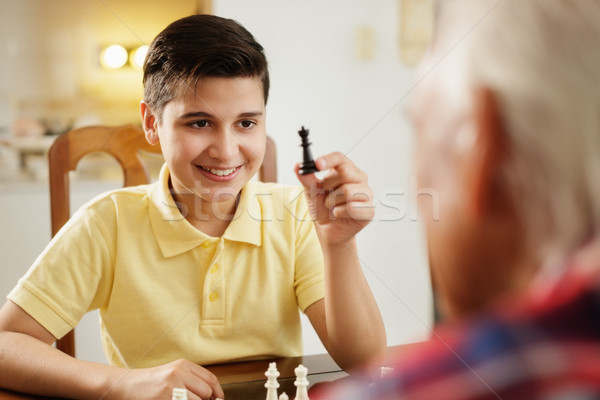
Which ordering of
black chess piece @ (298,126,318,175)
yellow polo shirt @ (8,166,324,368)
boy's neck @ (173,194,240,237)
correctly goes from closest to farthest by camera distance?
black chess piece @ (298,126,318,175)
yellow polo shirt @ (8,166,324,368)
boy's neck @ (173,194,240,237)

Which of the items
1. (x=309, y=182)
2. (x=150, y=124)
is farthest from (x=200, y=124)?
(x=309, y=182)

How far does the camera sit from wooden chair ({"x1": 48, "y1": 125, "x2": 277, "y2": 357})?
1356 mm

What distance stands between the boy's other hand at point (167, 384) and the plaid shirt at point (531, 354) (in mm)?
639

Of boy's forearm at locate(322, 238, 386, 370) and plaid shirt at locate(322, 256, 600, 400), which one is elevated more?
boy's forearm at locate(322, 238, 386, 370)

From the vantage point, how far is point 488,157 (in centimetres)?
22

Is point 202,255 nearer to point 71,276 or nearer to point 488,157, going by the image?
point 71,276

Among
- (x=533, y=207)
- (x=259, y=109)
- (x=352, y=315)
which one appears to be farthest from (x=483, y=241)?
(x=259, y=109)

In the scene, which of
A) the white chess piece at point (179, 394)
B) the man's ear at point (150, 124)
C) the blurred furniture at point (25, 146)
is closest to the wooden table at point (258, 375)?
the white chess piece at point (179, 394)

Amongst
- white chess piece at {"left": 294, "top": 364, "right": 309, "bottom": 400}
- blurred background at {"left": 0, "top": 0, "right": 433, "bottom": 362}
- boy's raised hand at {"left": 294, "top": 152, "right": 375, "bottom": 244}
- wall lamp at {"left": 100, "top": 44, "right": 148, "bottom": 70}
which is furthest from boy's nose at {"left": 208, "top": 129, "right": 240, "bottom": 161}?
wall lamp at {"left": 100, "top": 44, "right": 148, "bottom": 70}

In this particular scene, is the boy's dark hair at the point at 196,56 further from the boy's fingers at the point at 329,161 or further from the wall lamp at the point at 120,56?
the wall lamp at the point at 120,56

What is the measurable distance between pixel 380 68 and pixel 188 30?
6.63ft

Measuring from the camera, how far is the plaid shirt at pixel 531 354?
0.21 meters

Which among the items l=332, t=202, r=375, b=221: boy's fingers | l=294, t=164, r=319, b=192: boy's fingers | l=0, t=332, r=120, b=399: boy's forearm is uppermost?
l=294, t=164, r=319, b=192: boy's fingers

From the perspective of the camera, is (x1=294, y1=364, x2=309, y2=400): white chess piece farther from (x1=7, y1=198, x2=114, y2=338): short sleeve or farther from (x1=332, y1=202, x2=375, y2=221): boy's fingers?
(x1=7, y1=198, x2=114, y2=338): short sleeve
